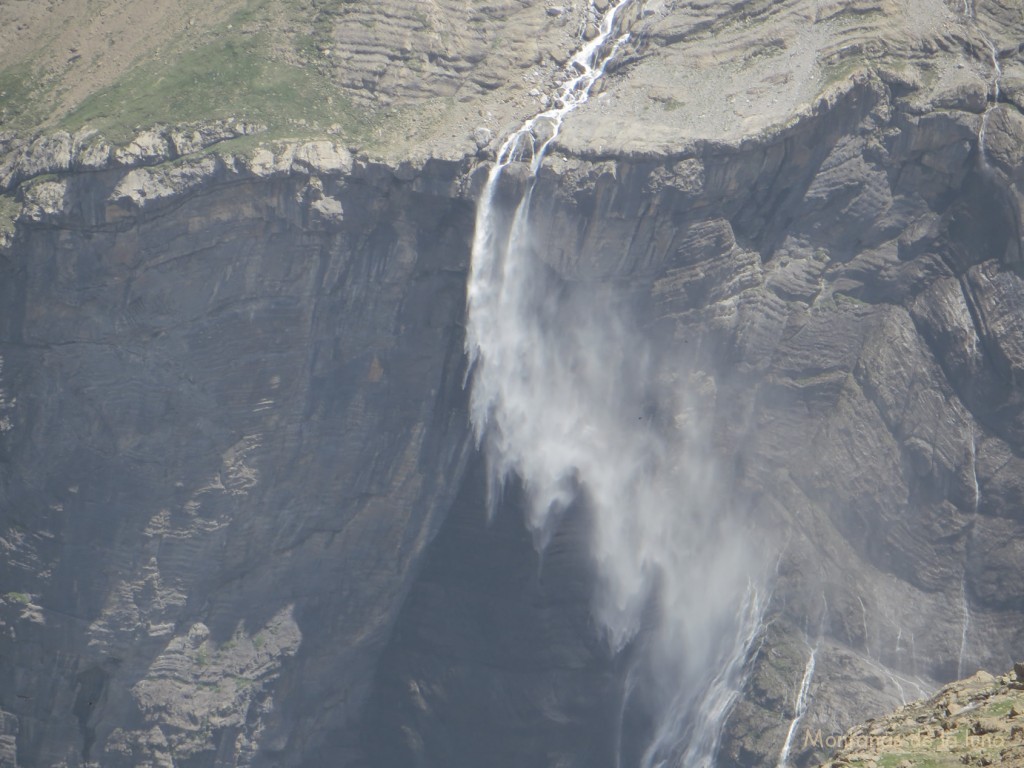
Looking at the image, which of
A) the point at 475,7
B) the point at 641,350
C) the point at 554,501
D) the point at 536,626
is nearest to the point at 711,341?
the point at 641,350

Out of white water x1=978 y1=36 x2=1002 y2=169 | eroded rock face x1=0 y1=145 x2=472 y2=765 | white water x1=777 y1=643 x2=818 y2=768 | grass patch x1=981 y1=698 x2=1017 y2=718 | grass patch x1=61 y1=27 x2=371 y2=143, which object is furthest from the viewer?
grass patch x1=61 y1=27 x2=371 y2=143

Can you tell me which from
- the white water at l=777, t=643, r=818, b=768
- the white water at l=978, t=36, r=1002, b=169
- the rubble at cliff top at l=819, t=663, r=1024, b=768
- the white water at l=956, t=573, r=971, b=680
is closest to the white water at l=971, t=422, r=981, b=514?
the white water at l=956, t=573, r=971, b=680

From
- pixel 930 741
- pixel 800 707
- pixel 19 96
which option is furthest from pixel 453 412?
pixel 930 741

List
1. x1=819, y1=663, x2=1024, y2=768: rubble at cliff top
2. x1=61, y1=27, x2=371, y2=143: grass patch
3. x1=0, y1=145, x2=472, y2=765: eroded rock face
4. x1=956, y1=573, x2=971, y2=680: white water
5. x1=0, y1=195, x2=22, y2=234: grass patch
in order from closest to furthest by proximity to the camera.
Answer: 1. x1=819, y1=663, x2=1024, y2=768: rubble at cliff top
2. x1=0, y1=195, x2=22, y2=234: grass patch
3. x1=0, y1=145, x2=472, y2=765: eroded rock face
4. x1=61, y1=27, x2=371, y2=143: grass patch
5. x1=956, y1=573, x2=971, y2=680: white water

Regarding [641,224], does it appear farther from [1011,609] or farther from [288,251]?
[1011,609]

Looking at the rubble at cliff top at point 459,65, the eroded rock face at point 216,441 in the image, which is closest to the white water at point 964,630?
the rubble at cliff top at point 459,65

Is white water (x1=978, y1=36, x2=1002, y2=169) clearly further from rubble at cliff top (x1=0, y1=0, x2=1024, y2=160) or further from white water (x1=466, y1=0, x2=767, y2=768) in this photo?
white water (x1=466, y1=0, x2=767, y2=768)
